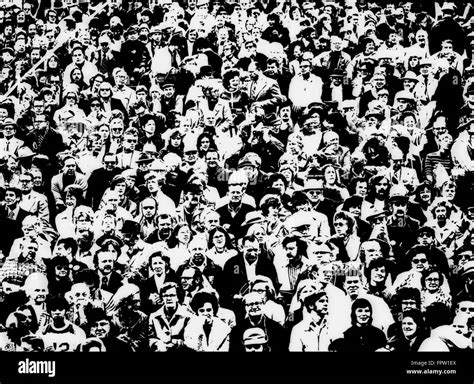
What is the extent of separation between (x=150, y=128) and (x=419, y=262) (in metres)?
1.42

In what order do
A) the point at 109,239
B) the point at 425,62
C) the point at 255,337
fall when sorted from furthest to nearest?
the point at 425,62 → the point at 109,239 → the point at 255,337

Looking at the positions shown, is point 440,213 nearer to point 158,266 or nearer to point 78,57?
point 158,266

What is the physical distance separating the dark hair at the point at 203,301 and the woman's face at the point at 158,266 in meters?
0.20

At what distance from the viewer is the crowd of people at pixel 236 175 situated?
10.4ft

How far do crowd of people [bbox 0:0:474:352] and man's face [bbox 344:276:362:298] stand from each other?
0.04ft

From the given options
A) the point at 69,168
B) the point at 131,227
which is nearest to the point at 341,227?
the point at 131,227

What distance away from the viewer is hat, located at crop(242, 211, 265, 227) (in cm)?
326

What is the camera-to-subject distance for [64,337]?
318 centimetres

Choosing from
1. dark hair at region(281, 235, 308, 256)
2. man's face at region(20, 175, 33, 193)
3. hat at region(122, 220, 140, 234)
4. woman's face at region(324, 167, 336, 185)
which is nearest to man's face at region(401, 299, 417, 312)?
dark hair at region(281, 235, 308, 256)

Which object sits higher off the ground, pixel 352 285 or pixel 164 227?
pixel 164 227

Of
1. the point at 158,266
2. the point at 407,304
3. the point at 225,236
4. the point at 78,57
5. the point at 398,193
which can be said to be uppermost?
→ the point at 78,57

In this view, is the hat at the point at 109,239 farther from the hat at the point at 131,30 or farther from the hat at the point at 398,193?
the hat at the point at 398,193

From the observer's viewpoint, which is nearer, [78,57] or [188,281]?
[188,281]

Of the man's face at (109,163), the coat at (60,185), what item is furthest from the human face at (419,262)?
the coat at (60,185)
